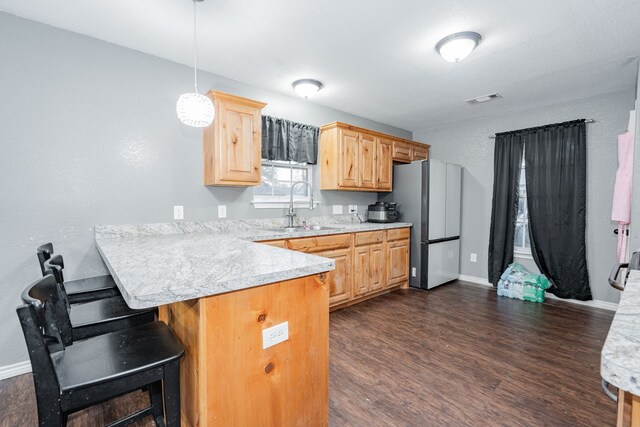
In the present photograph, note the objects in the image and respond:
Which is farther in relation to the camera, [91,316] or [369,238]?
[369,238]

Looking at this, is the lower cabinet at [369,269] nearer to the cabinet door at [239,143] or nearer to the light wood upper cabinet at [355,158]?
the light wood upper cabinet at [355,158]

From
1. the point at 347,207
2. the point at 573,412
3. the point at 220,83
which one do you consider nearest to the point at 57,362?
the point at 573,412

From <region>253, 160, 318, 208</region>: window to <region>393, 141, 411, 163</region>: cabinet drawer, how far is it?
1.36 m

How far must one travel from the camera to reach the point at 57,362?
3.22 feet

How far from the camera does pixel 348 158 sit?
364 cm

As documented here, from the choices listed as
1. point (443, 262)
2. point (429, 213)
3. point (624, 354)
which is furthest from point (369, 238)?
Answer: point (624, 354)

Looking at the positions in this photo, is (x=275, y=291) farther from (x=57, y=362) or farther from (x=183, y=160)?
(x=183, y=160)

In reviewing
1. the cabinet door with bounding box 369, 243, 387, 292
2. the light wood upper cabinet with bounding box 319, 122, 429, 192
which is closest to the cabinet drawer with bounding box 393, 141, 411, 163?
the light wood upper cabinet with bounding box 319, 122, 429, 192

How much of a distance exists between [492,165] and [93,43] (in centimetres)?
468

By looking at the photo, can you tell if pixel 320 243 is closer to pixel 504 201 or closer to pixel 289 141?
pixel 289 141

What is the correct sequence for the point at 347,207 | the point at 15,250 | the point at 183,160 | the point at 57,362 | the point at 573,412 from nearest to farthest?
the point at 57,362 → the point at 573,412 → the point at 15,250 → the point at 183,160 → the point at 347,207

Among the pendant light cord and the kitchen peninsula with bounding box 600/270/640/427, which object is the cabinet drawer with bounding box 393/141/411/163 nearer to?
the pendant light cord

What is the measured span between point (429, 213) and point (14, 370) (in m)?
4.17

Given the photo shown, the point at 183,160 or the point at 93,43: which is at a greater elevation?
the point at 93,43
